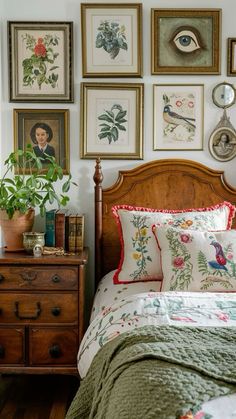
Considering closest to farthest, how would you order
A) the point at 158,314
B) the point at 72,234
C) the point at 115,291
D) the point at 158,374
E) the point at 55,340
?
the point at 158,374, the point at 158,314, the point at 115,291, the point at 55,340, the point at 72,234

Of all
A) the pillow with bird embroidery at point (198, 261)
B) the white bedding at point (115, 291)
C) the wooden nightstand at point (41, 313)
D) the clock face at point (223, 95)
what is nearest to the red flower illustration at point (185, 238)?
the pillow with bird embroidery at point (198, 261)

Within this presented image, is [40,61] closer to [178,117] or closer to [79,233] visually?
[178,117]

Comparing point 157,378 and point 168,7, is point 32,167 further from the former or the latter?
point 157,378

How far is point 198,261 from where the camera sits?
2.31 m

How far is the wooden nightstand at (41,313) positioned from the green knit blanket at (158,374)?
87 cm

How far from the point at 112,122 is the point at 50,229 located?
772 mm

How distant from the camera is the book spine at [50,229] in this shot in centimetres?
279

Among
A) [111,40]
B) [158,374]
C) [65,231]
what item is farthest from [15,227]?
[158,374]

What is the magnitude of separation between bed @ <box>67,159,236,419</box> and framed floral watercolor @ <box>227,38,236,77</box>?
0.62 m

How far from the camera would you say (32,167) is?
2990 millimetres

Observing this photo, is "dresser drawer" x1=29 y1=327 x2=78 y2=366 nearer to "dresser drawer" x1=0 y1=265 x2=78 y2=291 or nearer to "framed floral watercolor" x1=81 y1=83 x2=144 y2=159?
"dresser drawer" x1=0 y1=265 x2=78 y2=291

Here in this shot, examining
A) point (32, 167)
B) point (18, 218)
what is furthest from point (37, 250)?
point (32, 167)

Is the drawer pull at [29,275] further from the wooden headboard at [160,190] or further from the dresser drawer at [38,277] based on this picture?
the wooden headboard at [160,190]

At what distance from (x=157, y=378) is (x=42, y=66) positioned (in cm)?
222
